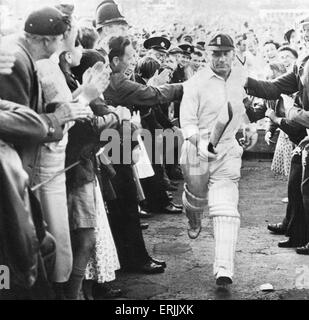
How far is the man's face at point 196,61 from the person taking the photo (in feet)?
18.2

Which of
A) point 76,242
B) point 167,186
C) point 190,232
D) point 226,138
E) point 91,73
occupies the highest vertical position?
point 91,73

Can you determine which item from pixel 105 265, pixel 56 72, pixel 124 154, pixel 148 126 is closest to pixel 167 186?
pixel 148 126

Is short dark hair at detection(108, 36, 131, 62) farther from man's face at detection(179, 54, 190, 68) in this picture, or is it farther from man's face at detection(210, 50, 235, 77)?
man's face at detection(179, 54, 190, 68)

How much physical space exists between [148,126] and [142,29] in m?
Result: 1.10

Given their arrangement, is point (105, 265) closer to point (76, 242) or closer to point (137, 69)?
point (76, 242)

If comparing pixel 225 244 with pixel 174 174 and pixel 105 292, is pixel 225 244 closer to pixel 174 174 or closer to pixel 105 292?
pixel 105 292

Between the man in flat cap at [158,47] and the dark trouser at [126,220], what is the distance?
1.76m

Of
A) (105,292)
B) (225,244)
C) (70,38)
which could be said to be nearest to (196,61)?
(225,244)

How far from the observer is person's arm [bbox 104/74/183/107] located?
15.0ft

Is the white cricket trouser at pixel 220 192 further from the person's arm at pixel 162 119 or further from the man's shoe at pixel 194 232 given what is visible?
the person's arm at pixel 162 119

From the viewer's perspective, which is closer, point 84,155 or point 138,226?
point 84,155

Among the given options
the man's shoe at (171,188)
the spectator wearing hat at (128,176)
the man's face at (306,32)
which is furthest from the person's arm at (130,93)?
the man's shoe at (171,188)

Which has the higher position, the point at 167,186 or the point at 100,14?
the point at 100,14

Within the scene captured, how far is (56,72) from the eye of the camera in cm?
380
